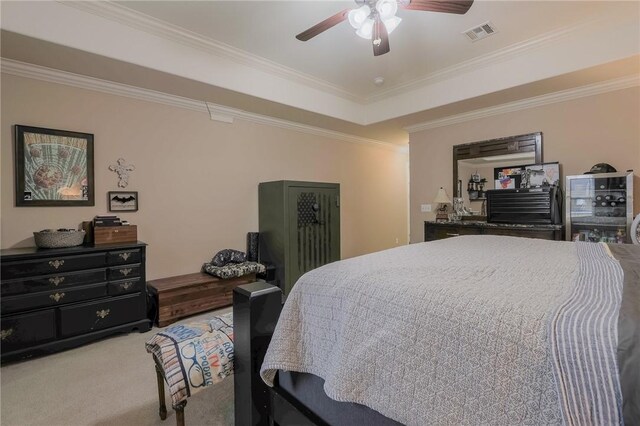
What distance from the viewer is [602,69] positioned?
2857 millimetres

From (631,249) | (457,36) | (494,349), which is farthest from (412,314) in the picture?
(457,36)

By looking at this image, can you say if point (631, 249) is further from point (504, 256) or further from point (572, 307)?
point (572, 307)

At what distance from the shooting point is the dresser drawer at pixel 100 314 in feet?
7.95

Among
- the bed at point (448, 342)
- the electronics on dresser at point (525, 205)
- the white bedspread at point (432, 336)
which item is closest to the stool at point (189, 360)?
the bed at point (448, 342)

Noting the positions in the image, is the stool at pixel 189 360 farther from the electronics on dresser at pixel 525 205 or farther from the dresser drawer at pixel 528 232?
the electronics on dresser at pixel 525 205

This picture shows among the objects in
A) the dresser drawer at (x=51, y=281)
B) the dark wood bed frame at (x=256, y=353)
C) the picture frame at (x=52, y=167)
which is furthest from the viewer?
the picture frame at (x=52, y=167)

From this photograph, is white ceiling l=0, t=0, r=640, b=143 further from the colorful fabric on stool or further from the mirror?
the colorful fabric on stool

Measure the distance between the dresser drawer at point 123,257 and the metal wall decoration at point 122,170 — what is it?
79 centimetres

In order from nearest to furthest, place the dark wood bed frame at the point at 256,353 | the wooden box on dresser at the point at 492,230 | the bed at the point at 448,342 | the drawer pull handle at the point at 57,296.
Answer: the bed at the point at 448,342
the dark wood bed frame at the point at 256,353
the drawer pull handle at the point at 57,296
the wooden box on dresser at the point at 492,230

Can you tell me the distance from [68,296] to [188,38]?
2.47 meters

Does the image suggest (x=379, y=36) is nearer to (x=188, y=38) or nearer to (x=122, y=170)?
(x=188, y=38)

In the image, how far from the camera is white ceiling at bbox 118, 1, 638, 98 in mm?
2484

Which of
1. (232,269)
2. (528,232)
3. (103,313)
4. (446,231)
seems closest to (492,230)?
(528,232)

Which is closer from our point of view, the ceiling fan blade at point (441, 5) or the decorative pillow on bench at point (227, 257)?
the ceiling fan blade at point (441, 5)
